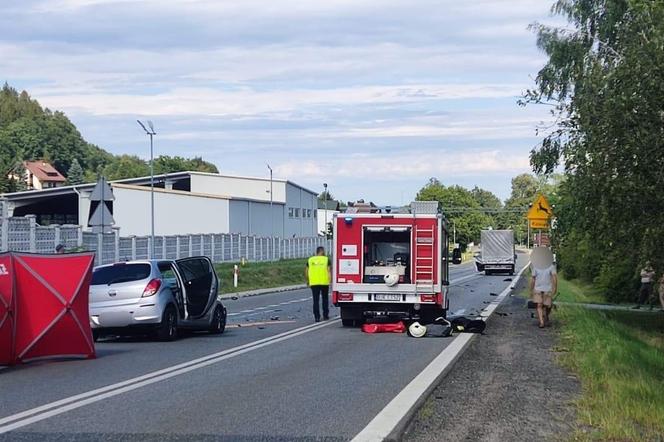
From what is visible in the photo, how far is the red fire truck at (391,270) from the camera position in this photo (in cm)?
2116

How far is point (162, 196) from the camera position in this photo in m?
69.3

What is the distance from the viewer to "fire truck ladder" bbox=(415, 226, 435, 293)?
2111 cm

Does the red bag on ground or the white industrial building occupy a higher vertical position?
the white industrial building

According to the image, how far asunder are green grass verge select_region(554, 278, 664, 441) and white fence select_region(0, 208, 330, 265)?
15081mm

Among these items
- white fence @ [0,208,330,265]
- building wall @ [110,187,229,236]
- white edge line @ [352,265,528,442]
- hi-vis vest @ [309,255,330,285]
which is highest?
building wall @ [110,187,229,236]

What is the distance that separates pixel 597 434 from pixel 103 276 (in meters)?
11.9

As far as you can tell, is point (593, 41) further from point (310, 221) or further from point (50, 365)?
point (310, 221)

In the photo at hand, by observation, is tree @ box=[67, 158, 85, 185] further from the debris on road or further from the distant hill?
the debris on road

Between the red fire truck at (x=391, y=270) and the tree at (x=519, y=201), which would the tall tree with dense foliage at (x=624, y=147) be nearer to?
the red fire truck at (x=391, y=270)

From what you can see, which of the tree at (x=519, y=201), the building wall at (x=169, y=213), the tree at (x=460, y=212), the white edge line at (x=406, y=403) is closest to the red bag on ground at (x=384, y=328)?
the white edge line at (x=406, y=403)

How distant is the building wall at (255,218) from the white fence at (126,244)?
4.64 metres

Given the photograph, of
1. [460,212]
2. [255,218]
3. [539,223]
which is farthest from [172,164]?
[539,223]

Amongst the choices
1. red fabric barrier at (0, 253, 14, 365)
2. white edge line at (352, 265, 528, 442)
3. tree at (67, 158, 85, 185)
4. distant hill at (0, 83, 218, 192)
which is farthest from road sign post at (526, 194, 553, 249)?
tree at (67, 158, 85, 185)

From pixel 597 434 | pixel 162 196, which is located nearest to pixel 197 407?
pixel 597 434
